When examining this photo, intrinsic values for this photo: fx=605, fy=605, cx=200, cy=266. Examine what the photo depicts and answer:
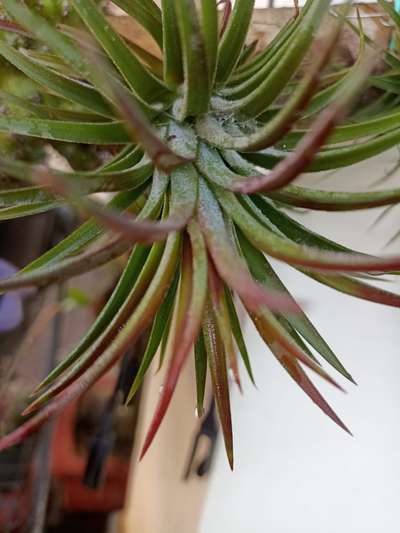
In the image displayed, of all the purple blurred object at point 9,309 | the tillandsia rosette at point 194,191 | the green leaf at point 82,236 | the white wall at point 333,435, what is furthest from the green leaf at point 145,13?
the purple blurred object at point 9,309

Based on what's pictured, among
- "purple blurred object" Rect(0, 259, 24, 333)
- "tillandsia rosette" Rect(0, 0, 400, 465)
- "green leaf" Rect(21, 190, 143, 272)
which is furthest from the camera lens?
"purple blurred object" Rect(0, 259, 24, 333)

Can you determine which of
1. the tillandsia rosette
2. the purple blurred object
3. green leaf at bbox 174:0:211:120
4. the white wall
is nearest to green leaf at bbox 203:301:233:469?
the tillandsia rosette

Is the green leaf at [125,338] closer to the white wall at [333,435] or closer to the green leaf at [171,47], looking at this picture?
the green leaf at [171,47]

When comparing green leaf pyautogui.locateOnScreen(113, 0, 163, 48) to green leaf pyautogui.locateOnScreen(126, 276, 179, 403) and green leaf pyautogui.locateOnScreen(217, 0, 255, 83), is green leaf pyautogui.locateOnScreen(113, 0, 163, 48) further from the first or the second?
green leaf pyautogui.locateOnScreen(126, 276, 179, 403)

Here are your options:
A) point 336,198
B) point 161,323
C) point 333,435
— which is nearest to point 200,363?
point 161,323

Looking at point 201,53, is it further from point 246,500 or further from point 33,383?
point 33,383

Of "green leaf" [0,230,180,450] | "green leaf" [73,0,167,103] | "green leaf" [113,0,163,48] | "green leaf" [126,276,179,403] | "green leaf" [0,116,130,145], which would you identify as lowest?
"green leaf" [0,230,180,450]

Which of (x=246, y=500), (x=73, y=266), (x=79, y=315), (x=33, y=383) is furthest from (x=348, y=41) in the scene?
(x=79, y=315)
